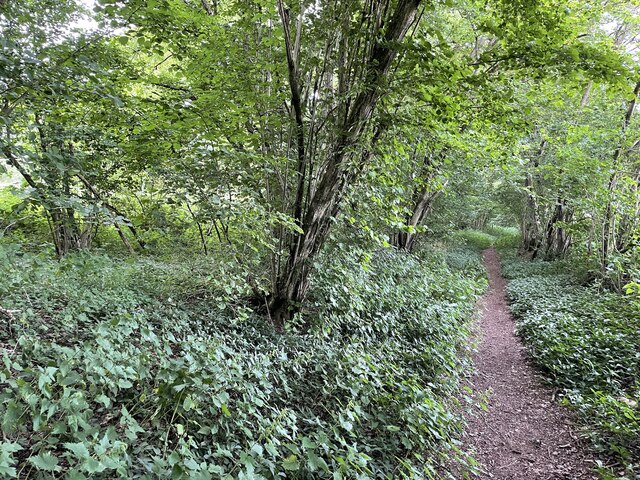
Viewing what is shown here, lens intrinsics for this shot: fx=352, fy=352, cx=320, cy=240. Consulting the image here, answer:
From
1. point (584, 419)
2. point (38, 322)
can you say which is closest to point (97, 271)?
point (38, 322)

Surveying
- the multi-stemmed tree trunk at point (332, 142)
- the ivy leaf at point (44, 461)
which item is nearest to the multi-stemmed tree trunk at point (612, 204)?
the multi-stemmed tree trunk at point (332, 142)

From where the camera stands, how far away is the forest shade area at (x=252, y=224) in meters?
2.61

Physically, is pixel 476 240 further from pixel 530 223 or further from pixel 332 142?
pixel 332 142

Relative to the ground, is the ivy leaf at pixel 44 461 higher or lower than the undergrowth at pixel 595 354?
higher

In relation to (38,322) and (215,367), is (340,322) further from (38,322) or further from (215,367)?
(38,322)

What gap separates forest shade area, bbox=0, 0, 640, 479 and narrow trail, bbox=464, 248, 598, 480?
0.40 metres

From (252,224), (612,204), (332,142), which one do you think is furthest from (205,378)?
(612,204)

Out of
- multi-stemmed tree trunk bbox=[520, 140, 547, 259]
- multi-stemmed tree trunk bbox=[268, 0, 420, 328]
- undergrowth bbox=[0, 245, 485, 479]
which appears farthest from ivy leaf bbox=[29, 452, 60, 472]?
multi-stemmed tree trunk bbox=[520, 140, 547, 259]

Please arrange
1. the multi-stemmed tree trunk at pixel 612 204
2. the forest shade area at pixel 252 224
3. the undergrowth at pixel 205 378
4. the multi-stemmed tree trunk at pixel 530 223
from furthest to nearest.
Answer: the multi-stemmed tree trunk at pixel 530 223 → the multi-stemmed tree trunk at pixel 612 204 → the forest shade area at pixel 252 224 → the undergrowth at pixel 205 378

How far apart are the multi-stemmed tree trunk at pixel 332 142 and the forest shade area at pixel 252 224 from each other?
3cm

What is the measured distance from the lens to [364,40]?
4395 millimetres

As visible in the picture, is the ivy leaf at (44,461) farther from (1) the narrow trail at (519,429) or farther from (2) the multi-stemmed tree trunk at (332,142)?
(1) the narrow trail at (519,429)

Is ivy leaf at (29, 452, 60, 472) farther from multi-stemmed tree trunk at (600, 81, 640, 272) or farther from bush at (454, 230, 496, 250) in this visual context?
bush at (454, 230, 496, 250)

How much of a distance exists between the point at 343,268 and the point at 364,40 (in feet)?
10.9
